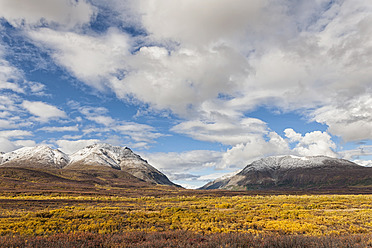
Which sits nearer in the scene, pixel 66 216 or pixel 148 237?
pixel 148 237

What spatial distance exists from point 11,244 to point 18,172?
493 ft

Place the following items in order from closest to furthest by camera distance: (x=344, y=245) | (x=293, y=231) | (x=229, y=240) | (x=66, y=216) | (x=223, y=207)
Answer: (x=344, y=245), (x=229, y=240), (x=293, y=231), (x=66, y=216), (x=223, y=207)

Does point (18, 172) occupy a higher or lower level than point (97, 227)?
higher

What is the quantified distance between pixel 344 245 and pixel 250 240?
165 inches

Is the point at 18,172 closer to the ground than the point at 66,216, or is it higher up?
higher up

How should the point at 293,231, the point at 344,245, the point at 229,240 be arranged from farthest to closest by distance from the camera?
1. the point at 293,231
2. the point at 229,240
3. the point at 344,245

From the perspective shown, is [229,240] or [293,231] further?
[293,231]

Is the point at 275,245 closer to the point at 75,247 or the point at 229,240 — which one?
the point at 229,240

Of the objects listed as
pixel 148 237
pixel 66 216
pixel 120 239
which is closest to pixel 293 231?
pixel 148 237

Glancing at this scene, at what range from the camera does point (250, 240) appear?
12234 millimetres

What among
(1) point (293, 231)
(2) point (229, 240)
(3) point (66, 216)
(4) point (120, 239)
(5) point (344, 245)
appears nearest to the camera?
(5) point (344, 245)

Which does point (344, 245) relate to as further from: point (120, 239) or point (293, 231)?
point (120, 239)

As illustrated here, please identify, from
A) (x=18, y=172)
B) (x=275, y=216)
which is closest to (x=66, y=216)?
(x=275, y=216)

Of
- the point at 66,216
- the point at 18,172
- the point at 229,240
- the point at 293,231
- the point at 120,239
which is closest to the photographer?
the point at 229,240
